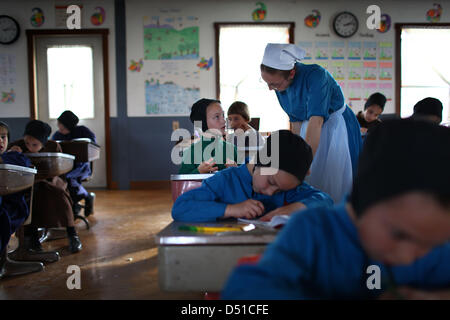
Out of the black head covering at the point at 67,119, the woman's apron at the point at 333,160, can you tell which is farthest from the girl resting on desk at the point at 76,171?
the woman's apron at the point at 333,160

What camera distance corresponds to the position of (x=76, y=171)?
11.3ft

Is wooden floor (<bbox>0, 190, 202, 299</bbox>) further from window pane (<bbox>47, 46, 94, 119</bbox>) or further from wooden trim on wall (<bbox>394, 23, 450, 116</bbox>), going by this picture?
wooden trim on wall (<bbox>394, 23, 450, 116</bbox>)

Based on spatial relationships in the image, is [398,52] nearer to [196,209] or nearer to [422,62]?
[422,62]

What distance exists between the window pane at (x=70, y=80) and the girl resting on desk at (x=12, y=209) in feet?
13.1

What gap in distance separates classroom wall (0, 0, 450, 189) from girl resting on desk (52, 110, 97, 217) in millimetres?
1922

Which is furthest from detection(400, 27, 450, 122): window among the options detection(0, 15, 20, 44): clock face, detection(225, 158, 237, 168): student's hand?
detection(0, 15, 20, 44): clock face

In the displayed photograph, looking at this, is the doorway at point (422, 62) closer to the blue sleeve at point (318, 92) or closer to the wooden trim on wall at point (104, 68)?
the wooden trim on wall at point (104, 68)

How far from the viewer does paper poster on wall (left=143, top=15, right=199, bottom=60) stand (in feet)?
18.8

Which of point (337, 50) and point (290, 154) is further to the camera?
point (337, 50)

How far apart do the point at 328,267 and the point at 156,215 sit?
10.7ft

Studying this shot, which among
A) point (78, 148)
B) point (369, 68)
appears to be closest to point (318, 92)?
point (78, 148)

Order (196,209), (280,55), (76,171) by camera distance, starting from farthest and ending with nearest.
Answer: (76,171)
(280,55)
(196,209)

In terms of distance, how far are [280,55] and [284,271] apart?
4.47ft

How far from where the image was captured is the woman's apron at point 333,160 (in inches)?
72.6
